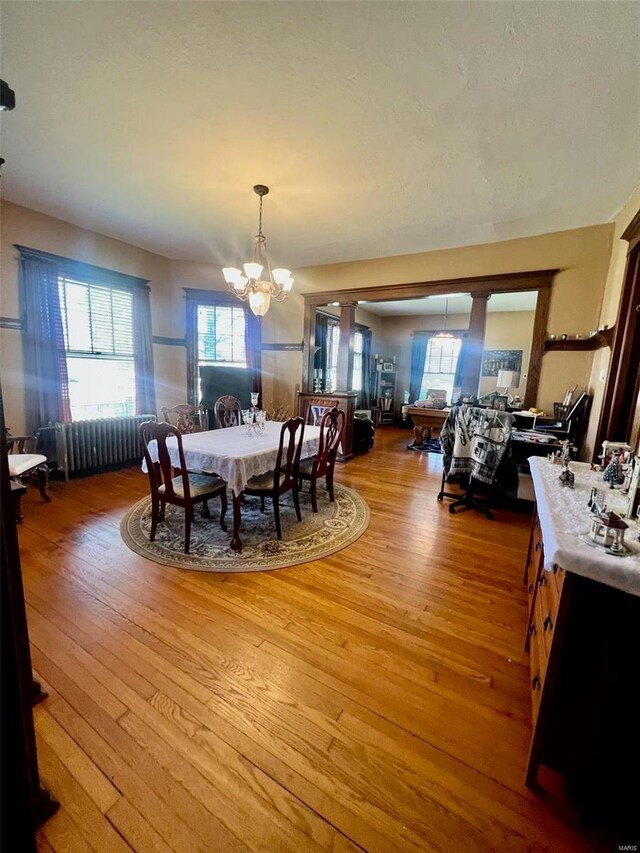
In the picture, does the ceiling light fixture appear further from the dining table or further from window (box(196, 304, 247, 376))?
the dining table

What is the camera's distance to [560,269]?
3660 mm

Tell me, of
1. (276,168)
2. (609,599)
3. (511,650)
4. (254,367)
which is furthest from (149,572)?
(254,367)

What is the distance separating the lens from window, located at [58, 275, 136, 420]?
4.05m

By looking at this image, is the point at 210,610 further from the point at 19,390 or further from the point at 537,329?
the point at 537,329

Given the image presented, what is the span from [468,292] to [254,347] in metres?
3.31

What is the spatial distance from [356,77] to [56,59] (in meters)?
1.59

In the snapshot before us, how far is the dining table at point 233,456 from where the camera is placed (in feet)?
8.00

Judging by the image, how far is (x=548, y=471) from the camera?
6.07 feet

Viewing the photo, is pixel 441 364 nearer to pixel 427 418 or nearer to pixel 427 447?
pixel 427 418

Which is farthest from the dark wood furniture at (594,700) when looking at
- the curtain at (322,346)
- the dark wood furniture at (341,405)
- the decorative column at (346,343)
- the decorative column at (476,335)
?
the curtain at (322,346)

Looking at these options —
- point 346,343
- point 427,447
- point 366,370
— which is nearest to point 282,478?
point 346,343

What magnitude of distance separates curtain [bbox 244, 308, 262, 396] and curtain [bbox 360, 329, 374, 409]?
3.73m

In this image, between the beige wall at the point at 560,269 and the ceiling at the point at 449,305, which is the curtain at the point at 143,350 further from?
the beige wall at the point at 560,269

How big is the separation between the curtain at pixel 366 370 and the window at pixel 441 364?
1.52 m
